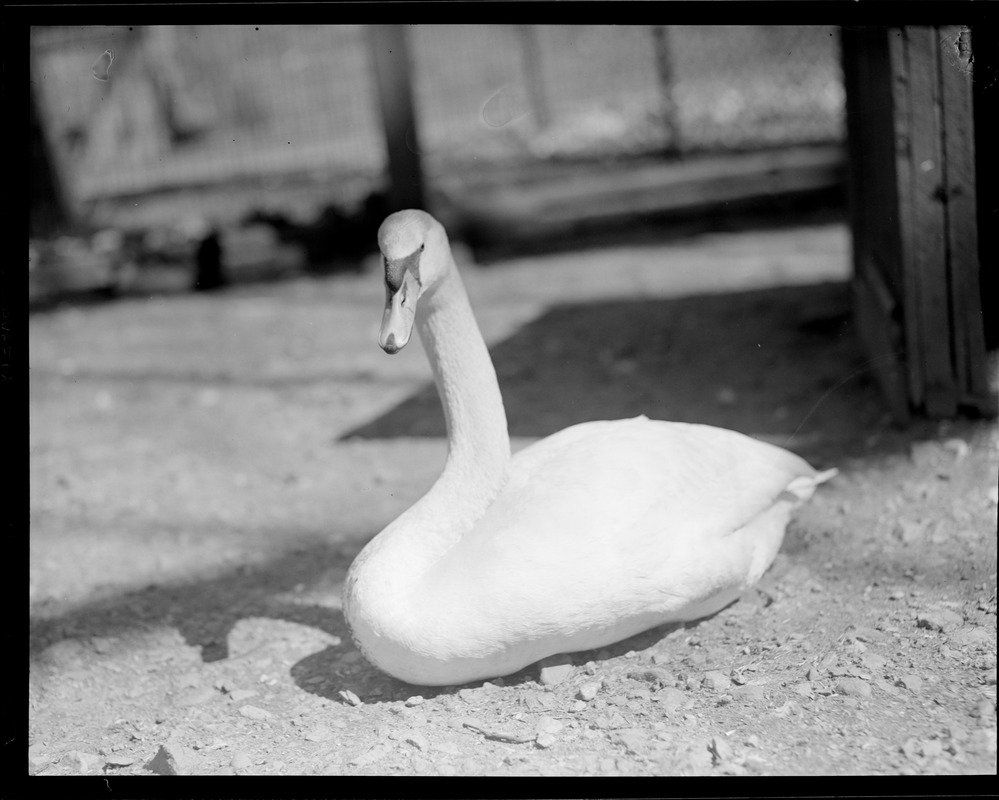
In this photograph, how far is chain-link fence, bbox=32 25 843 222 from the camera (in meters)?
9.75

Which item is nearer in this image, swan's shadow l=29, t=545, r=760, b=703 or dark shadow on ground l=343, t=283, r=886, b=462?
swan's shadow l=29, t=545, r=760, b=703

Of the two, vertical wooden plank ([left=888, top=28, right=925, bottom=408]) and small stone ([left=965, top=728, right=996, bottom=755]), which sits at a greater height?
vertical wooden plank ([left=888, top=28, right=925, bottom=408])

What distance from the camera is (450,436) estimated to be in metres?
2.99

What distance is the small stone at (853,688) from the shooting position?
8.85 feet

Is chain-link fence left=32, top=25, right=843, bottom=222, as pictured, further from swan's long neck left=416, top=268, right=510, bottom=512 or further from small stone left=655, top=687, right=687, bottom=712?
small stone left=655, top=687, right=687, bottom=712

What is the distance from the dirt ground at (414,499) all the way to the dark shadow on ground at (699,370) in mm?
19

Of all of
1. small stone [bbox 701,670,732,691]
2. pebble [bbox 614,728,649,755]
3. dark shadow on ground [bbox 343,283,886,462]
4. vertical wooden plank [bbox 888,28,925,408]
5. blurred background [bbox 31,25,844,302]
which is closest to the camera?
pebble [bbox 614,728,649,755]

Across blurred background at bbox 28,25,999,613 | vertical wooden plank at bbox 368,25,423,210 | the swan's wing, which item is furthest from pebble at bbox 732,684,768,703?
vertical wooden plank at bbox 368,25,423,210

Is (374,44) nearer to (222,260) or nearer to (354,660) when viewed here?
(222,260)

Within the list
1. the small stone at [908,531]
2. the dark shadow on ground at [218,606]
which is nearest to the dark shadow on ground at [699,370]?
the small stone at [908,531]

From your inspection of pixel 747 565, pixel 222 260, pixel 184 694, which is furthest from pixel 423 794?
pixel 222 260

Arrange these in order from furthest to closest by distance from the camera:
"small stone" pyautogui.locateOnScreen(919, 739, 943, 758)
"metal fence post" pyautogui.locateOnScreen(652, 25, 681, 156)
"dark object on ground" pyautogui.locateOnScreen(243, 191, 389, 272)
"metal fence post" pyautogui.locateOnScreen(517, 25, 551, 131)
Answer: "metal fence post" pyautogui.locateOnScreen(517, 25, 551, 131), "metal fence post" pyautogui.locateOnScreen(652, 25, 681, 156), "dark object on ground" pyautogui.locateOnScreen(243, 191, 389, 272), "small stone" pyautogui.locateOnScreen(919, 739, 943, 758)

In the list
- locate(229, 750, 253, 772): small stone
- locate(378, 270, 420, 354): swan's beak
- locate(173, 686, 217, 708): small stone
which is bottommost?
locate(173, 686, 217, 708): small stone

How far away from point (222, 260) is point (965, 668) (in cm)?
682
